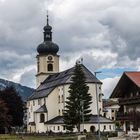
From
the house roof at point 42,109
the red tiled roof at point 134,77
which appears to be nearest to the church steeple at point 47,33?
the house roof at point 42,109

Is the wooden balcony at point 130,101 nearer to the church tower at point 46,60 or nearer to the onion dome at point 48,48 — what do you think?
the church tower at point 46,60

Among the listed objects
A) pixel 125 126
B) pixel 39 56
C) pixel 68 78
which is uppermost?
pixel 39 56

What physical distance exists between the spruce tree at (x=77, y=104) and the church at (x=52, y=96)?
11.4 metres

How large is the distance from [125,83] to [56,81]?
7404 cm

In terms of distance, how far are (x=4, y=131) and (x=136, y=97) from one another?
61.1m

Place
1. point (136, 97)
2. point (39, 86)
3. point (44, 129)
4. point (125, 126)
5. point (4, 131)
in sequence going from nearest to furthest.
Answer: point (136, 97) < point (125, 126) < point (4, 131) < point (44, 129) < point (39, 86)

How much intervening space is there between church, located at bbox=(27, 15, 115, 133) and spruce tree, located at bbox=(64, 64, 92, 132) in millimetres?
11425

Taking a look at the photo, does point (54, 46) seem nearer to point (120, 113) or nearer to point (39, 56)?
point (39, 56)

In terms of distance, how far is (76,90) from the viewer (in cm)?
11606

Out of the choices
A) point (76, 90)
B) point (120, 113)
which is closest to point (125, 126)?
point (120, 113)

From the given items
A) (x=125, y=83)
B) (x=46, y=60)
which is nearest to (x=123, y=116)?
(x=125, y=83)

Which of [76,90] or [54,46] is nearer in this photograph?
[76,90]

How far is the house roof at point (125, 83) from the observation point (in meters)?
72.8

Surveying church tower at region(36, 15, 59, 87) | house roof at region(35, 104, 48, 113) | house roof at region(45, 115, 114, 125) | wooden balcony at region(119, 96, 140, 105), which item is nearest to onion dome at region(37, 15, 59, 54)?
church tower at region(36, 15, 59, 87)
